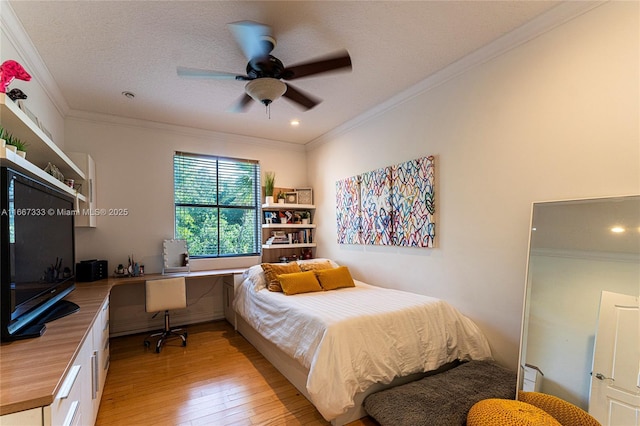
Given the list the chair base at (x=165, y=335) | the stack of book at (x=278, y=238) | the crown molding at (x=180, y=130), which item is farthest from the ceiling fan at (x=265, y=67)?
the chair base at (x=165, y=335)

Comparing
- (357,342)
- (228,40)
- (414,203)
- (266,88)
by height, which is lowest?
(357,342)

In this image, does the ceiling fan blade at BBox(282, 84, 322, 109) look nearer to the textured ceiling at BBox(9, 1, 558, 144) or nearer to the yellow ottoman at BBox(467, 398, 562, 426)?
the textured ceiling at BBox(9, 1, 558, 144)

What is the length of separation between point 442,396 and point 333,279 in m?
1.68

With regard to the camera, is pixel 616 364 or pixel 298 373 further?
pixel 298 373

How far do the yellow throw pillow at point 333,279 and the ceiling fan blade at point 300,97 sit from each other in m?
1.87

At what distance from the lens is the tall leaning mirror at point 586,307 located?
1684 mm

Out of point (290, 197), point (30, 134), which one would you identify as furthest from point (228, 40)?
point (290, 197)

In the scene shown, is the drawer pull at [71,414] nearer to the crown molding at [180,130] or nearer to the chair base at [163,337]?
the chair base at [163,337]

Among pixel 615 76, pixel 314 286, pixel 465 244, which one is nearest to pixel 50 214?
pixel 314 286

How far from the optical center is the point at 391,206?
11.1 feet

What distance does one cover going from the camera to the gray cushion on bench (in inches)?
72.3

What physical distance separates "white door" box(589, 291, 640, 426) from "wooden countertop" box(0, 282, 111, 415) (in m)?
2.67

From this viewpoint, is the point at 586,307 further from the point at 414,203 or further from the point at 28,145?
the point at 28,145

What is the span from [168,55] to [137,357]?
3.05 metres
